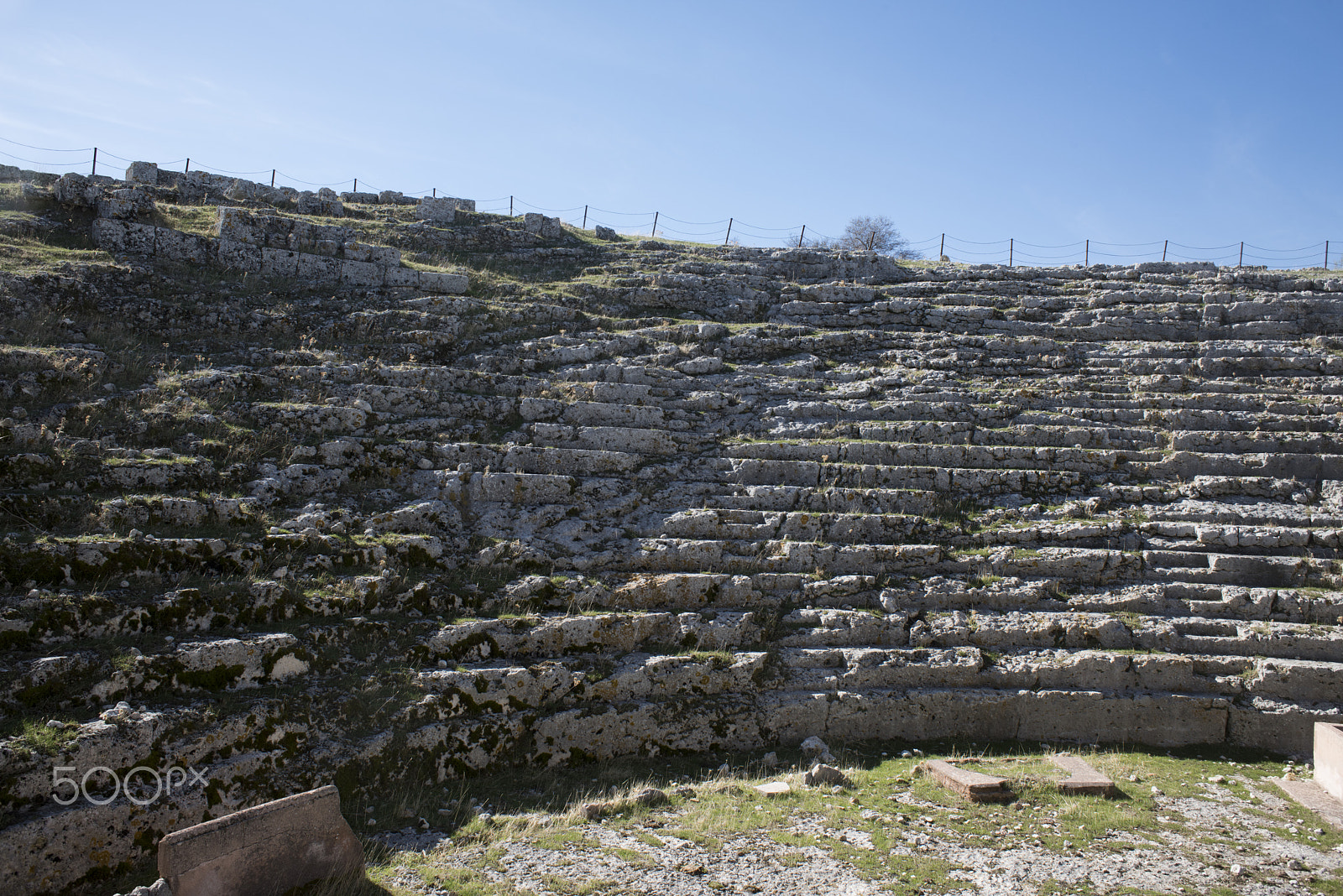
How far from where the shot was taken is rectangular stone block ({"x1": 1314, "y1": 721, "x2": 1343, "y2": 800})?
7328 millimetres

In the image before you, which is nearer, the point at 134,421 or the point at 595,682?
the point at 595,682

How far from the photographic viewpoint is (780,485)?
10.5 metres

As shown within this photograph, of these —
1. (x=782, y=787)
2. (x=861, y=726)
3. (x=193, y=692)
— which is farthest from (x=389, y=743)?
(x=861, y=726)

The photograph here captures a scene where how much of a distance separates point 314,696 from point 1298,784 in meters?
9.19

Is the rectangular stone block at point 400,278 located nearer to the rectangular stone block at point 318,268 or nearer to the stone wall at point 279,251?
the stone wall at point 279,251

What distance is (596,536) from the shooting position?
9289mm

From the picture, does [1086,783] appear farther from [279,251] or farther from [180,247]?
[180,247]

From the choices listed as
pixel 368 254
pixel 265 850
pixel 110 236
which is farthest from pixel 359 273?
pixel 265 850

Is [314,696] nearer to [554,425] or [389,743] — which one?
[389,743]

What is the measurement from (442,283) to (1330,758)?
14114mm

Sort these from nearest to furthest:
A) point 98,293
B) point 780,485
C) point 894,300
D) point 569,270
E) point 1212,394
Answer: point 780,485
point 98,293
point 1212,394
point 894,300
point 569,270

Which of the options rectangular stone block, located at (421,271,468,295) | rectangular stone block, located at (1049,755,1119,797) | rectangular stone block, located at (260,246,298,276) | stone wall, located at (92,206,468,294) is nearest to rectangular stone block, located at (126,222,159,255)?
stone wall, located at (92,206,468,294)

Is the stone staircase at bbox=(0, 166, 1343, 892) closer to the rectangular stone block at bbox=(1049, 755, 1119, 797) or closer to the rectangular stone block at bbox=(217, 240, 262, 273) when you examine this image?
the rectangular stone block at bbox=(217, 240, 262, 273)

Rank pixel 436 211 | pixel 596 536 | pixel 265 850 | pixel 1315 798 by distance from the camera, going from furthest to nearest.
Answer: pixel 436 211
pixel 596 536
pixel 1315 798
pixel 265 850
